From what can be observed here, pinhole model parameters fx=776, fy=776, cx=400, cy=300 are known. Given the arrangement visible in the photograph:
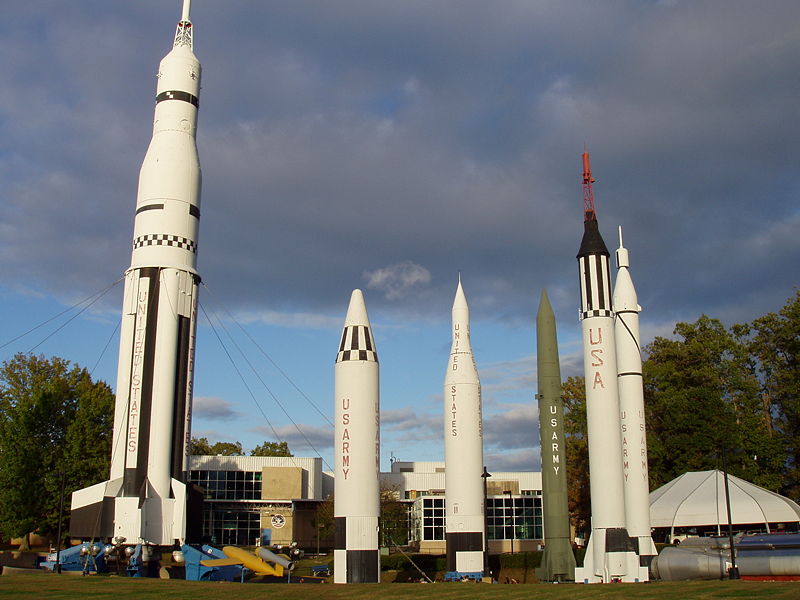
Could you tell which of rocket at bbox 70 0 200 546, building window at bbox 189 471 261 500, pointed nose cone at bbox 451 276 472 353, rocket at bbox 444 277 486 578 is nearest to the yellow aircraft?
rocket at bbox 70 0 200 546

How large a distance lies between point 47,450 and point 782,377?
46.8 metres

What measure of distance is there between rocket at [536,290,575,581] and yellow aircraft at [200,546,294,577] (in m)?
11.4

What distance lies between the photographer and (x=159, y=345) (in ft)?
103

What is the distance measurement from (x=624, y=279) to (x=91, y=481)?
31527 mm

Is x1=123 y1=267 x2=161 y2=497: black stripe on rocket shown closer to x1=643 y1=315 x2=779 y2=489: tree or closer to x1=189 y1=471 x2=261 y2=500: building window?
x1=189 y1=471 x2=261 y2=500: building window

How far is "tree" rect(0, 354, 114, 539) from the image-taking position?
42.6 meters

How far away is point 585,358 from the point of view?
31.8 metres

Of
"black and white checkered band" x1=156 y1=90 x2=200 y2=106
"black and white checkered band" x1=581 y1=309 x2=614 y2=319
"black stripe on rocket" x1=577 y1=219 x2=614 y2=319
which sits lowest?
"black and white checkered band" x1=581 y1=309 x2=614 y2=319

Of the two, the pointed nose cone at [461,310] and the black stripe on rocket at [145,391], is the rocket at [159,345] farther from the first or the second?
the pointed nose cone at [461,310]

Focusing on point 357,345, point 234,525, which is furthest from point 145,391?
point 234,525

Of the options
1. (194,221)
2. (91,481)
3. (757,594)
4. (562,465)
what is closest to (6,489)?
(91,481)

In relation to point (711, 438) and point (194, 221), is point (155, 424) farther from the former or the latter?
point (711, 438)

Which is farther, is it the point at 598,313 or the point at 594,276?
the point at 594,276

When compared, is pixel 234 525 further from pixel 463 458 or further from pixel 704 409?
pixel 704 409
